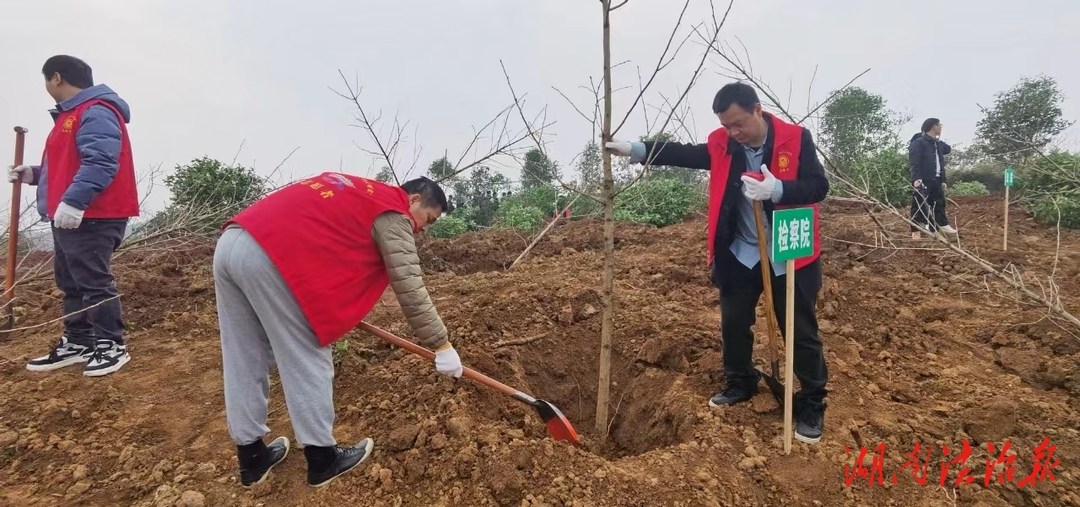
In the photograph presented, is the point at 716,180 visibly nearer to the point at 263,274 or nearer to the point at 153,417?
the point at 263,274

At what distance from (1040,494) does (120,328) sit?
15.8 feet

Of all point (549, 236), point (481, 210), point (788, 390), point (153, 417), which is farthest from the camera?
point (481, 210)

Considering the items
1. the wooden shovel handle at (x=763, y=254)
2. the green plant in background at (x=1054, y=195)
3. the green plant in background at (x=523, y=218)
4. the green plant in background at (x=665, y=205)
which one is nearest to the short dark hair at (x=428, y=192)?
the wooden shovel handle at (x=763, y=254)

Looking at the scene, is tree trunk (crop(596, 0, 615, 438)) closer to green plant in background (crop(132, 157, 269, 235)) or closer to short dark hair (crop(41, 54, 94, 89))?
short dark hair (crop(41, 54, 94, 89))

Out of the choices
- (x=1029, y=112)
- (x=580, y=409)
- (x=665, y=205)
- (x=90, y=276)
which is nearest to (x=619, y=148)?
(x=580, y=409)

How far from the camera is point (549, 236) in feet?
25.4

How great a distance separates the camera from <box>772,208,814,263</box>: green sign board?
6.76ft

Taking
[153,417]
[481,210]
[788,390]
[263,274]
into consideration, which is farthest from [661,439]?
[481,210]

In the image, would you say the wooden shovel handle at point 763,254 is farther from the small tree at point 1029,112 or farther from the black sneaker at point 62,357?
the small tree at point 1029,112

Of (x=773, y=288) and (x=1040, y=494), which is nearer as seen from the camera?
(x=1040, y=494)

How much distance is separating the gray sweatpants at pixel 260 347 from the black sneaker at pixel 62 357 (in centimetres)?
208

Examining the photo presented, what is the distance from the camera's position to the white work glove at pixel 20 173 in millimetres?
3404

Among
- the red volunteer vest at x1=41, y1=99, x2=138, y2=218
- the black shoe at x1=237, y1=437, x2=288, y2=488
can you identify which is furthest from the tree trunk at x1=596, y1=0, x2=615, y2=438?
the red volunteer vest at x1=41, y1=99, x2=138, y2=218

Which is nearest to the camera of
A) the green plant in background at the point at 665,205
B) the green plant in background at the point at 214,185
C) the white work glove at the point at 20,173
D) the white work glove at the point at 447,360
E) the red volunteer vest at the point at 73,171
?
the white work glove at the point at 447,360
